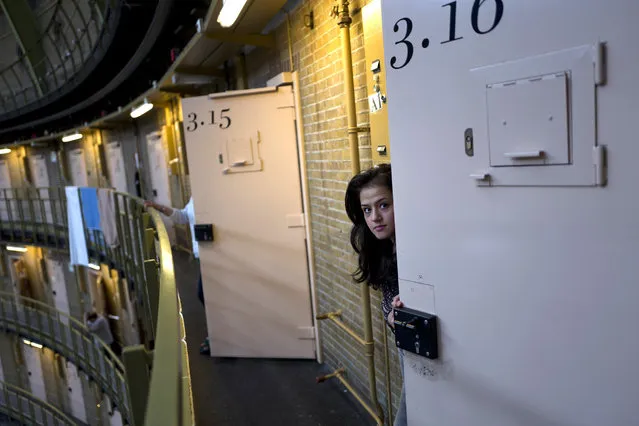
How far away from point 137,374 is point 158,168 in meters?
8.91

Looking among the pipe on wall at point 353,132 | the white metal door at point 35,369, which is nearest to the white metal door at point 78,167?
the white metal door at point 35,369

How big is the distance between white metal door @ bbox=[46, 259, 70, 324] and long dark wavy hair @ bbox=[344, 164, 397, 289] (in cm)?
1498

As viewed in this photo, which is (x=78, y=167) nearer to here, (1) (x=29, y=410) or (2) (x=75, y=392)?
(2) (x=75, y=392)

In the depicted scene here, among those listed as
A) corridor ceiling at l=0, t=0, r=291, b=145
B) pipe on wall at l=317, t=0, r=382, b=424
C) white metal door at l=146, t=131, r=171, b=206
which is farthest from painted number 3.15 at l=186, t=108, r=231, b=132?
white metal door at l=146, t=131, r=171, b=206

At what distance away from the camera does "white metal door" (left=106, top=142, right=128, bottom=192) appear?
41.7 feet

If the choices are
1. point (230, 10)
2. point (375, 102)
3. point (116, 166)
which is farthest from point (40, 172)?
point (375, 102)

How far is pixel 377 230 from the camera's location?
2.13 metres

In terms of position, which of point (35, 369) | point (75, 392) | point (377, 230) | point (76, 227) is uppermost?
point (377, 230)

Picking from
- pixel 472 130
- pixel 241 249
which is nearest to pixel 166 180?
pixel 241 249

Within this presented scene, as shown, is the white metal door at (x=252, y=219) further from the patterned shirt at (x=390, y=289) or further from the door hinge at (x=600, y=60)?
the door hinge at (x=600, y=60)

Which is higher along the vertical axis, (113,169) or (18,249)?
(113,169)

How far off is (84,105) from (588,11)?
12423mm

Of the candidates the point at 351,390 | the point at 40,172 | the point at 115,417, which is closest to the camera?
the point at 351,390

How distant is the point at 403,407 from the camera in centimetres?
221
